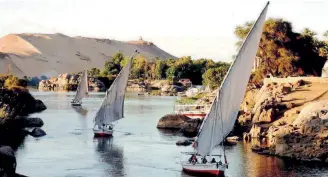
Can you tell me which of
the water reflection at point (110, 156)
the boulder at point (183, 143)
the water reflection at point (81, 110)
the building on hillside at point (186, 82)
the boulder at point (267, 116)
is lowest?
the water reflection at point (110, 156)

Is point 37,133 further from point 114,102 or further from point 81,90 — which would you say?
point 81,90

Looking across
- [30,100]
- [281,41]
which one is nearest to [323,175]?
[281,41]

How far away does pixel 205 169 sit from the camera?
34938mm

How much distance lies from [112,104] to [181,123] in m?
8.83

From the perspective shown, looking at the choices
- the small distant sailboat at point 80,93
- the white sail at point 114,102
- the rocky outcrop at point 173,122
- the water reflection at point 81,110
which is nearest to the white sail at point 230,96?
the white sail at point 114,102

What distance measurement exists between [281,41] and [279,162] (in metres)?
32.8

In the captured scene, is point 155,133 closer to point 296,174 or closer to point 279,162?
point 279,162

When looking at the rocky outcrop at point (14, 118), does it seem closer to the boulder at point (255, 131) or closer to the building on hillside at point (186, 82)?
the boulder at point (255, 131)

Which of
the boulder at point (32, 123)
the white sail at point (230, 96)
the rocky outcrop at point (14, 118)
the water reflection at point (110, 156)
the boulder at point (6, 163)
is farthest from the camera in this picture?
the boulder at point (32, 123)

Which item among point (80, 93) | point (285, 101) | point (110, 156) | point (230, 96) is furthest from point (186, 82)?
point (230, 96)

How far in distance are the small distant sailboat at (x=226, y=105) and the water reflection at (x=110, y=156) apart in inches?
191

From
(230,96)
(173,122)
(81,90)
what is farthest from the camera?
(81,90)

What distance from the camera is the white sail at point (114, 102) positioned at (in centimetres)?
5634

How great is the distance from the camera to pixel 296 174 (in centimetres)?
3619
